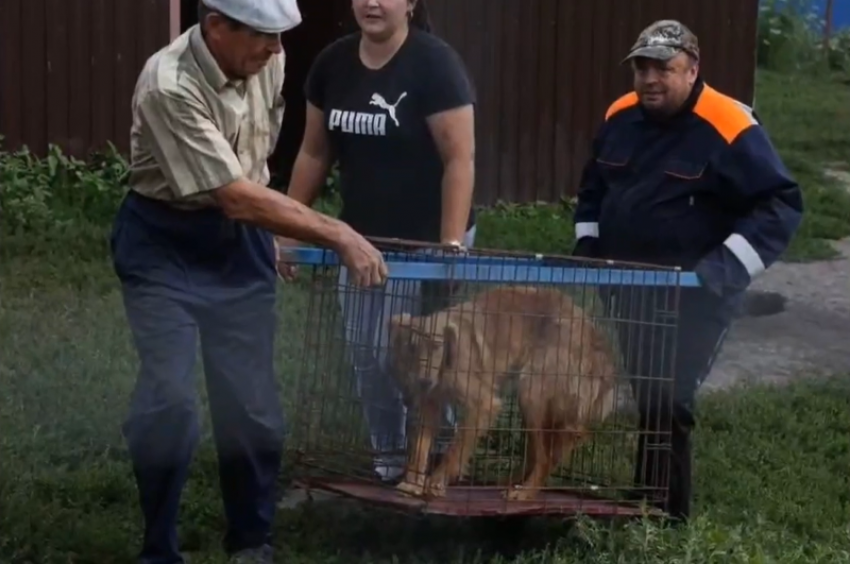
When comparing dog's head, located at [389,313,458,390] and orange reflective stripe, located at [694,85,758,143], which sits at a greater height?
orange reflective stripe, located at [694,85,758,143]

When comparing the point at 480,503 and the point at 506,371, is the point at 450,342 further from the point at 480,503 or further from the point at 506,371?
the point at 480,503

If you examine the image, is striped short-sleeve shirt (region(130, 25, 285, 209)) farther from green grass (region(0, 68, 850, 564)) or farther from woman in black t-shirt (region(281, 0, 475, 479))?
green grass (region(0, 68, 850, 564))

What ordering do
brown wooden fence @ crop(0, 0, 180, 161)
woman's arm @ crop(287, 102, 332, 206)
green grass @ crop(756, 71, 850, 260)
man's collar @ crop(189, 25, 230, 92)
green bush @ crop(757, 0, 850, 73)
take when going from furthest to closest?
green bush @ crop(757, 0, 850, 73)
green grass @ crop(756, 71, 850, 260)
brown wooden fence @ crop(0, 0, 180, 161)
woman's arm @ crop(287, 102, 332, 206)
man's collar @ crop(189, 25, 230, 92)

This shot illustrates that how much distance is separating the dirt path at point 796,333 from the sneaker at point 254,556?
122 inches

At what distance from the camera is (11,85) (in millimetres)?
9914

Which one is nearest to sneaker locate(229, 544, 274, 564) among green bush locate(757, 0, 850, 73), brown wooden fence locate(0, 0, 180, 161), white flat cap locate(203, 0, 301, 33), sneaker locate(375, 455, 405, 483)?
sneaker locate(375, 455, 405, 483)

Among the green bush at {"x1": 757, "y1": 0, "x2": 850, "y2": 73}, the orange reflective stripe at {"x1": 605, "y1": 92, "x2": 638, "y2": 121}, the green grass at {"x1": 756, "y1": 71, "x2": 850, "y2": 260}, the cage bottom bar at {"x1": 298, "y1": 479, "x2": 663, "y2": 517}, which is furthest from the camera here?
the green bush at {"x1": 757, "y1": 0, "x2": 850, "y2": 73}

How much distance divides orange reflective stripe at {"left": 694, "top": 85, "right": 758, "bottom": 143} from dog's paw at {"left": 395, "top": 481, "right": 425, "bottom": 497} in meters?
1.37

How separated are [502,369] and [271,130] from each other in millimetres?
940

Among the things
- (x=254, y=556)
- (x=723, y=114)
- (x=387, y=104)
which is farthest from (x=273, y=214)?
(x=723, y=114)

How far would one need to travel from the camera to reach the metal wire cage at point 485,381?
466cm

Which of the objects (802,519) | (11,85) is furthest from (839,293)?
(11,85)

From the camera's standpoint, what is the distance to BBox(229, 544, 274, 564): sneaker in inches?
186

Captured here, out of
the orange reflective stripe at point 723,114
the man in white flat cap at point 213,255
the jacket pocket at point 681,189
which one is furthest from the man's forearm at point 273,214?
the orange reflective stripe at point 723,114
